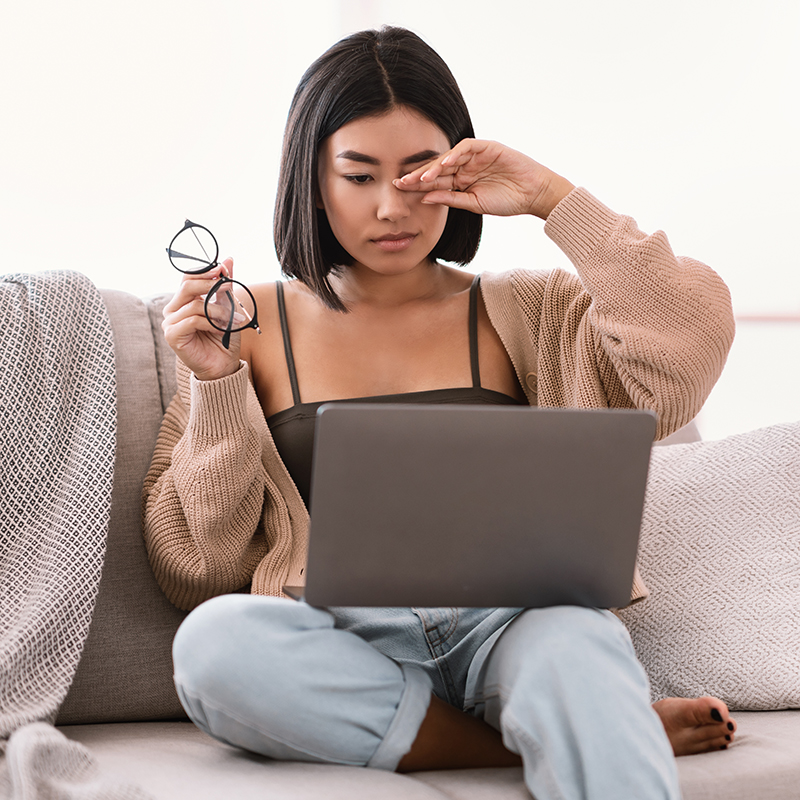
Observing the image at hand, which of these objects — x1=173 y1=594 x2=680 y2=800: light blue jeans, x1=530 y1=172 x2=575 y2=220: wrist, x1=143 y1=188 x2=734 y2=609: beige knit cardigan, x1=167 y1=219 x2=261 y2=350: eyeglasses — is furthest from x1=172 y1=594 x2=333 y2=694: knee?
x1=530 y1=172 x2=575 y2=220: wrist

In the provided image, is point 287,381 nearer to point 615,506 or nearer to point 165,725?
point 165,725

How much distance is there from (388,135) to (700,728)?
83cm

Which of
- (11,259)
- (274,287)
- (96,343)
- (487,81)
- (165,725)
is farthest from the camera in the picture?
(487,81)

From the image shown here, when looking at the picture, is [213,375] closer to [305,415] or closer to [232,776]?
[305,415]

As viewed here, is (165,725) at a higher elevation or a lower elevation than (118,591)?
lower

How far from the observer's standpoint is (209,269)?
114cm

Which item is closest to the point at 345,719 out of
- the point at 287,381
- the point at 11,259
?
the point at 287,381

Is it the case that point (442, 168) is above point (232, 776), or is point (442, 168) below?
above

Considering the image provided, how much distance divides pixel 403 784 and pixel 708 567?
0.62 meters

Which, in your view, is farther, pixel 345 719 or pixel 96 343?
pixel 96 343

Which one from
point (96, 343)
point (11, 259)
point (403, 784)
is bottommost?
point (403, 784)

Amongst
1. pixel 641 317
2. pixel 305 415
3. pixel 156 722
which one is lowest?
pixel 156 722

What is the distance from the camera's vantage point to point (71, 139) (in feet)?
6.59

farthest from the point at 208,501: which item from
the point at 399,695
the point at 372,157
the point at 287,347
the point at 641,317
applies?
the point at 641,317
